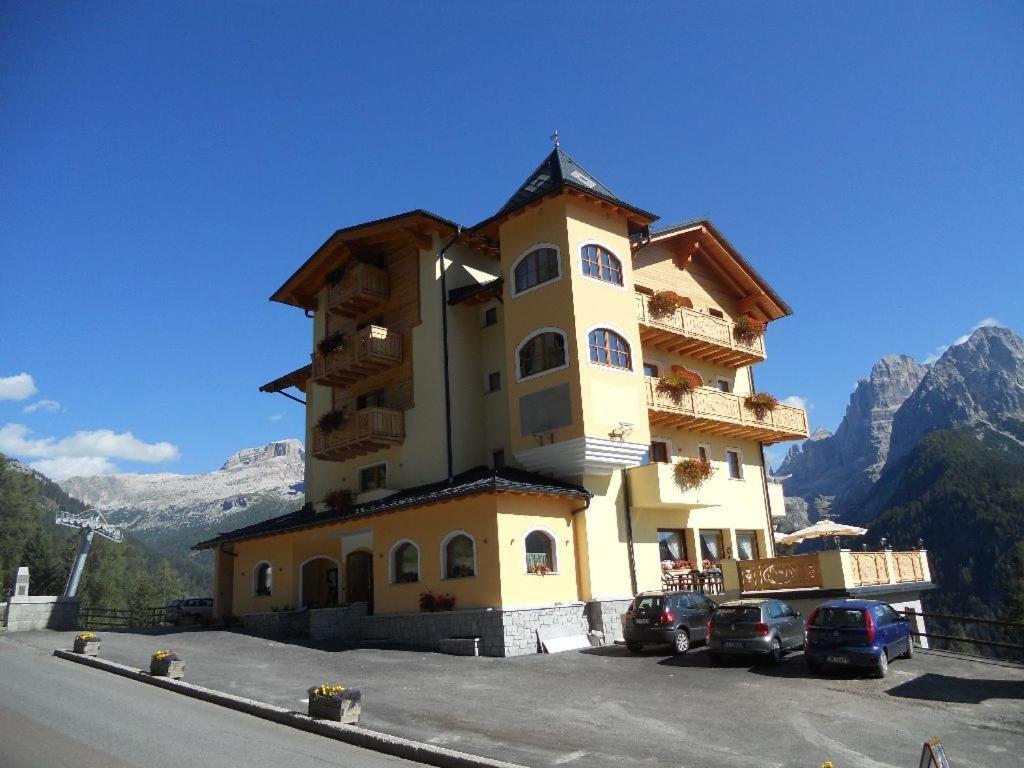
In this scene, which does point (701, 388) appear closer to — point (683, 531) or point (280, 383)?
point (683, 531)

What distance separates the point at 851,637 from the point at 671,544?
1109 cm

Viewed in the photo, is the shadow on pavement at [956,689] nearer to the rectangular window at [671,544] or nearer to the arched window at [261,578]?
the rectangular window at [671,544]

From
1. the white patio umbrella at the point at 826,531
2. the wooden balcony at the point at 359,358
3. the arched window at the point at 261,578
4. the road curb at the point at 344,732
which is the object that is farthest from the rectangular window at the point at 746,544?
the road curb at the point at 344,732

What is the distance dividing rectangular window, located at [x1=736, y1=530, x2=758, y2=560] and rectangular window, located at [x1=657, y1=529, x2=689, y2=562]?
3410mm

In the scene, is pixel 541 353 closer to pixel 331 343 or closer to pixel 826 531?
pixel 331 343

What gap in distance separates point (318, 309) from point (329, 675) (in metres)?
20.9

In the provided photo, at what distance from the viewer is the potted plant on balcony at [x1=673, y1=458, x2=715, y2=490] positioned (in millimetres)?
25719

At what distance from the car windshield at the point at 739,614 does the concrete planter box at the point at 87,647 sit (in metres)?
16.6

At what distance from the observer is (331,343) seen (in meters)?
30.5

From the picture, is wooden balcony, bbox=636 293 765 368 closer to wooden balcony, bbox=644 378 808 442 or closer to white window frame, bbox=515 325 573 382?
wooden balcony, bbox=644 378 808 442

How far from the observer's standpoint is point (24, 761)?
9047 millimetres

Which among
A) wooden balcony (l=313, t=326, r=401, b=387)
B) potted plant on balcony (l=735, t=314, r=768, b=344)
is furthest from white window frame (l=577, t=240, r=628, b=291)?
wooden balcony (l=313, t=326, r=401, b=387)

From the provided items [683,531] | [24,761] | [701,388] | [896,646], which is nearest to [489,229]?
[701,388]

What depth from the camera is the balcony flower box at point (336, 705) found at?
463 inches
